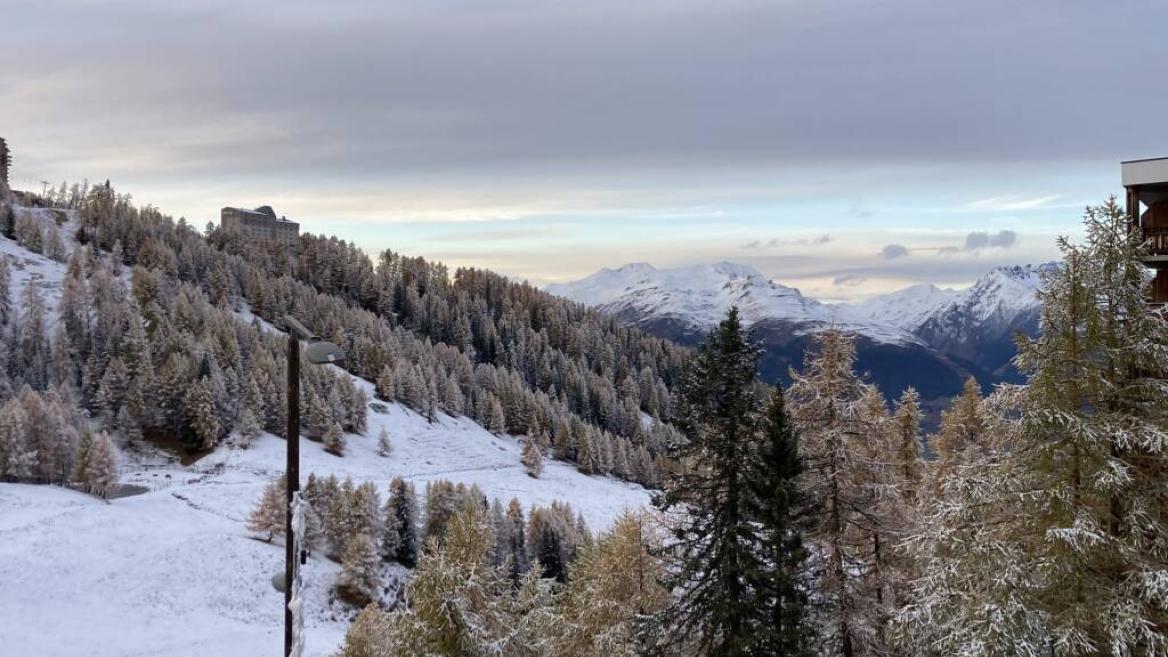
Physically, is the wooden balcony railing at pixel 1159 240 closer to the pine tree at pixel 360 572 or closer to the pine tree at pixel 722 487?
the pine tree at pixel 722 487

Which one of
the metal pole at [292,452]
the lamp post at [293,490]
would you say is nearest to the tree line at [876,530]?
the lamp post at [293,490]

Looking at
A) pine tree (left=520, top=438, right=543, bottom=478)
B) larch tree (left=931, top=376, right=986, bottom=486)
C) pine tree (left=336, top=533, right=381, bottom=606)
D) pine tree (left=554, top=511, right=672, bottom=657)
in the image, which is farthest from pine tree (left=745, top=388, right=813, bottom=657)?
pine tree (left=520, top=438, right=543, bottom=478)

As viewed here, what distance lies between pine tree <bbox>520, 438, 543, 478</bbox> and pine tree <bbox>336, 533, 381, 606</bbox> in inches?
1950

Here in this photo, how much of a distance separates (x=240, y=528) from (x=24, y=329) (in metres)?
75.0

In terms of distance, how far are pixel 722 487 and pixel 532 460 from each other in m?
98.2

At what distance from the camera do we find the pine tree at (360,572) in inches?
2426

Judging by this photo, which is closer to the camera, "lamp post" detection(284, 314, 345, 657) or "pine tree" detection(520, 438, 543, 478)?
"lamp post" detection(284, 314, 345, 657)

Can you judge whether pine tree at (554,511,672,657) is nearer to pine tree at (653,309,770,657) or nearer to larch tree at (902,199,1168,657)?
pine tree at (653,309,770,657)

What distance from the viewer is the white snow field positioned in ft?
156

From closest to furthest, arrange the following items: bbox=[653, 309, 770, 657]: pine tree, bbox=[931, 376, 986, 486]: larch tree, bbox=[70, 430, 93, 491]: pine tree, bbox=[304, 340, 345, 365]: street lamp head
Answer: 1. bbox=[304, 340, 345, 365]: street lamp head
2. bbox=[653, 309, 770, 657]: pine tree
3. bbox=[931, 376, 986, 486]: larch tree
4. bbox=[70, 430, 93, 491]: pine tree

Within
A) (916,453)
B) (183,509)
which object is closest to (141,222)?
(183,509)

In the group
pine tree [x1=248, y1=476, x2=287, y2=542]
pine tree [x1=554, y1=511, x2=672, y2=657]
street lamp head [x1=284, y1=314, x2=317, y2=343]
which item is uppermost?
street lamp head [x1=284, y1=314, x2=317, y2=343]

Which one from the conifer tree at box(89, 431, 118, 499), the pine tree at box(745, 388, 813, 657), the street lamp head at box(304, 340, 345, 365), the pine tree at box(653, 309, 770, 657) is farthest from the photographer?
the conifer tree at box(89, 431, 118, 499)

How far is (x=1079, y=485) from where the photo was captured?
11484 millimetres
